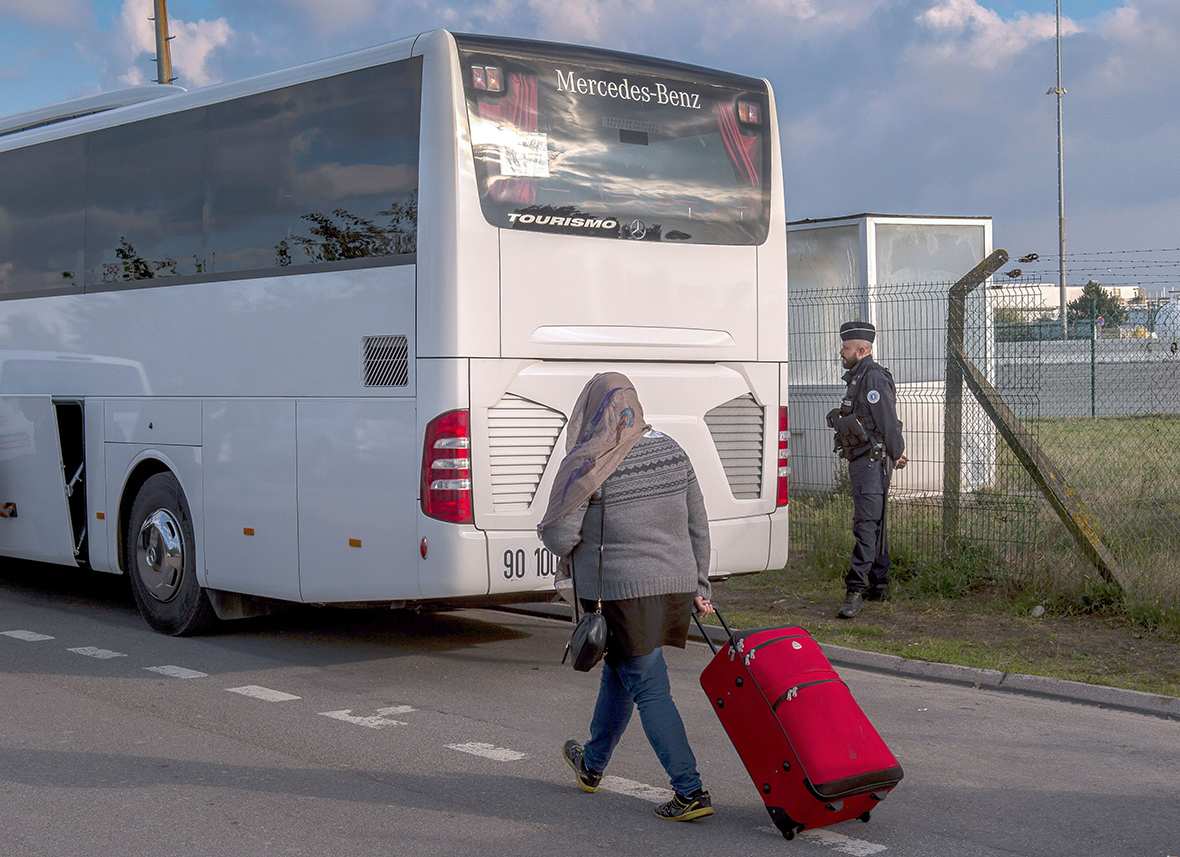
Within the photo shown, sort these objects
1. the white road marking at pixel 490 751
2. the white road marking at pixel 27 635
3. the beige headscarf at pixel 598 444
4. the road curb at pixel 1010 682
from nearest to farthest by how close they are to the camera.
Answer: the beige headscarf at pixel 598 444 < the white road marking at pixel 490 751 < the road curb at pixel 1010 682 < the white road marking at pixel 27 635

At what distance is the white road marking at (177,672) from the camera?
7750 mm

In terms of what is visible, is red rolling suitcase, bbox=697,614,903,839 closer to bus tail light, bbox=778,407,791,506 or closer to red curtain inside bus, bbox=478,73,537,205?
red curtain inside bus, bbox=478,73,537,205

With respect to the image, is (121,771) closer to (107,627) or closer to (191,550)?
(191,550)

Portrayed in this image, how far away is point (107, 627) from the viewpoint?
9.50m

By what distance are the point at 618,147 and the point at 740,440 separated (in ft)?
6.36

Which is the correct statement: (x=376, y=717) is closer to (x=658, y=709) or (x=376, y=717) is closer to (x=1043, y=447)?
(x=658, y=709)

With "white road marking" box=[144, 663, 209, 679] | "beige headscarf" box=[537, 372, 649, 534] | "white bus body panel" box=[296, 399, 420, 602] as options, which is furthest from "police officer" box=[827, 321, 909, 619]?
"beige headscarf" box=[537, 372, 649, 534]

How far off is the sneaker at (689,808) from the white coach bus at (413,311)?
2413 millimetres

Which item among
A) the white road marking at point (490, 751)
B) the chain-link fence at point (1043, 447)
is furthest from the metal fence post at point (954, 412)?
the white road marking at point (490, 751)

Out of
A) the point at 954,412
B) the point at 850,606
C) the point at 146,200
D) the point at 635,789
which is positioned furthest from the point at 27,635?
the point at 954,412

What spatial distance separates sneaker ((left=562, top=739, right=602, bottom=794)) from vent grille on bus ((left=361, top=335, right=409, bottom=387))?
2.53 m

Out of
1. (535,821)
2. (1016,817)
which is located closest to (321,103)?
(535,821)

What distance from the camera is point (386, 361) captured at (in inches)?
289

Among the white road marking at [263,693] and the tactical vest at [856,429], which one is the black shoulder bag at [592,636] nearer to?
the white road marking at [263,693]
